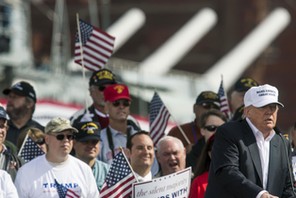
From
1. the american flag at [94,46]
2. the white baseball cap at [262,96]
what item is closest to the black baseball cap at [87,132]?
the white baseball cap at [262,96]

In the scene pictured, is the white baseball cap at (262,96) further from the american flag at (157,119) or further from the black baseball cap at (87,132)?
the american flag at (157,119)

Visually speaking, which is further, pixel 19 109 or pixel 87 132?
pixel 19 109

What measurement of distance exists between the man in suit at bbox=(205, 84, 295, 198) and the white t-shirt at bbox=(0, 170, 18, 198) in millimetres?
1695

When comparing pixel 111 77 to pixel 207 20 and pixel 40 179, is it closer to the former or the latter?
pixel 40 179

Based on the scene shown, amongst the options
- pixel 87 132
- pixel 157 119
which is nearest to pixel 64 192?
pixel 87 132

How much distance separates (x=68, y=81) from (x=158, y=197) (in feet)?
76.5

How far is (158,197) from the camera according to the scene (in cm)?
1088

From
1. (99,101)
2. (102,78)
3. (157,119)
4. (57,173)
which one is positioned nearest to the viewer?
(57,173)

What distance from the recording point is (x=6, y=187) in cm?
1030

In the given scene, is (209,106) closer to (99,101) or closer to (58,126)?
(99,101)

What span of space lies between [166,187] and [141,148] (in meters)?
1.01

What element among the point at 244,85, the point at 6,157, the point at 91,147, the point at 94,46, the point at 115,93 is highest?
the point at 94,46

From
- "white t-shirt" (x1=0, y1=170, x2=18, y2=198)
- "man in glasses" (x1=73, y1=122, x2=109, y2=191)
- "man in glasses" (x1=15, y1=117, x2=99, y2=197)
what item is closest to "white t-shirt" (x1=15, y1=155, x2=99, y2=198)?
"man in glasses" (x1=15, y1=117, x2=99, y2=197)

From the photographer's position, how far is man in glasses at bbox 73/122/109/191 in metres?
12.1
